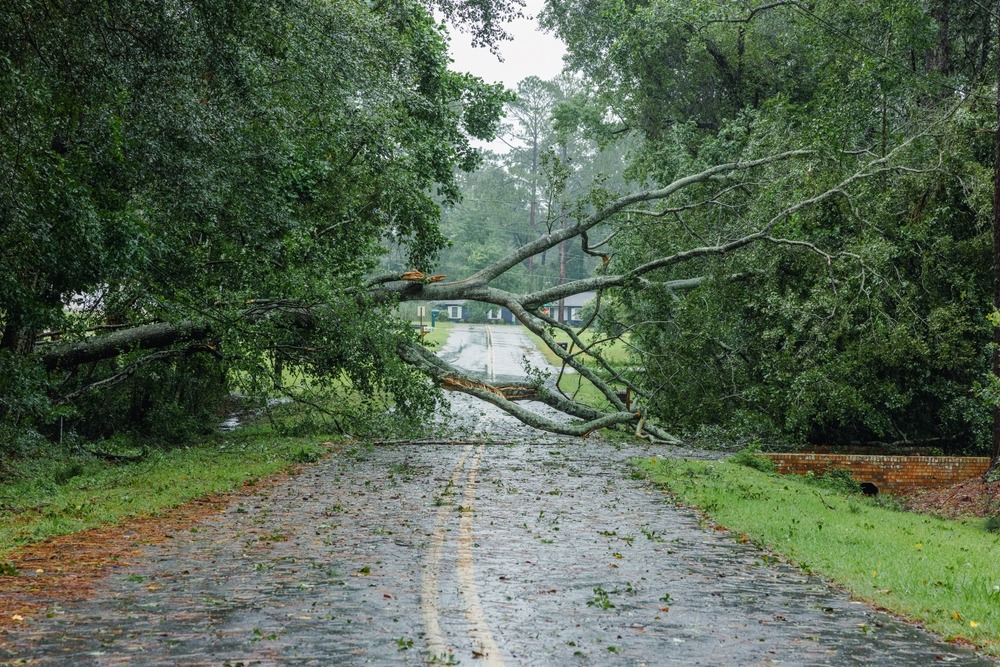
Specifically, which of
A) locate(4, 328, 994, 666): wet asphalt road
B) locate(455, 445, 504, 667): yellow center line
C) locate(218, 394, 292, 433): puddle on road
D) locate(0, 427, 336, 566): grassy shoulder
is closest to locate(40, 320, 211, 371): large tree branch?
locate(0, 427, 336, 566): grassy shoulder

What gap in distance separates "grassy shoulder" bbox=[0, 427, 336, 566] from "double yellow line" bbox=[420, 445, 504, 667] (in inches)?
124

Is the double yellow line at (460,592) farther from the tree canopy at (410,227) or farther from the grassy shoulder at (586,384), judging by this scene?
the grassy shoulder at (586,384)

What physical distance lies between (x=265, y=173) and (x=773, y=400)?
10.5 metres

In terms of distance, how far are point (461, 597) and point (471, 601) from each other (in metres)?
0.14

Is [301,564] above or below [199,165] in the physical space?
below

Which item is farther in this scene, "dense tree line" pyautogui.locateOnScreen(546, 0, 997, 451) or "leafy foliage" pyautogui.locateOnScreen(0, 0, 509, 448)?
"dense tree line" pyautogui.locateOnScreen(546, 0, 997, 451)

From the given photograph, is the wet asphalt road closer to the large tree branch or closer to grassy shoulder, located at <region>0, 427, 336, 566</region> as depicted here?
grassy shoulder, located at <region>0, 427, 336, 566</region>

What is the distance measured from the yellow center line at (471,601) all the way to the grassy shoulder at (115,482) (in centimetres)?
329

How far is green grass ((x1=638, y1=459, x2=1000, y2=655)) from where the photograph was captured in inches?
283

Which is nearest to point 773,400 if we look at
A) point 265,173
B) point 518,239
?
point 265,173

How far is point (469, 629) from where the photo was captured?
6.14m

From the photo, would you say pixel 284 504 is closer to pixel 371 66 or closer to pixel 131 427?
pixel 371 66

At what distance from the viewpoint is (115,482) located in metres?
12.9

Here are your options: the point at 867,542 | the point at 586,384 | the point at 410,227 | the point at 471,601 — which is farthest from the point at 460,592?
the point at 586,384
